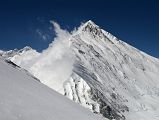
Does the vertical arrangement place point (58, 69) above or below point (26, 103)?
above

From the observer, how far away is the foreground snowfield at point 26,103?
15617 mm

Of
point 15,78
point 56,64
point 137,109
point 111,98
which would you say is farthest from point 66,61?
point 15,78

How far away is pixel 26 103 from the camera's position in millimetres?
17500

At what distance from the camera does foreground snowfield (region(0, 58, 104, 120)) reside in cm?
1562

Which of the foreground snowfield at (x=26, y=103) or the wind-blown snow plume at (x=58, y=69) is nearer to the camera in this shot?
the foreground snowfield at (x=26, y=103)

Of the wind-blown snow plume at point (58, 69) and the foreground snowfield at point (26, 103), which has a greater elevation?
the wind-blown snow plume at point (58, 69)

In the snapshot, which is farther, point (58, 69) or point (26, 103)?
point (58, 69)

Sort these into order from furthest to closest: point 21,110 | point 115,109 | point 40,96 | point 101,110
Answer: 1. point 115,109
2. point 101,110
3. point 40,96
4. point 21,110

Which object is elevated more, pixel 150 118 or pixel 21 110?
pixel 150 118

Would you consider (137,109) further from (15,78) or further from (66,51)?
(15,78)

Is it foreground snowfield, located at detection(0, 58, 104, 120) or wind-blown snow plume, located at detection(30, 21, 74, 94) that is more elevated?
wind-blown snow plume, located at detection(30, 21, 74, 94)

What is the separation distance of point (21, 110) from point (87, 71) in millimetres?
166855

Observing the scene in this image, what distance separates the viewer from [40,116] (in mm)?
16812

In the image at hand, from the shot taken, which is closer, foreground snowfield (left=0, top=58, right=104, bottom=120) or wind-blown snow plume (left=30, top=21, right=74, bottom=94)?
foreground snowfield (left=0, top=58, right=104, bottom=120)
